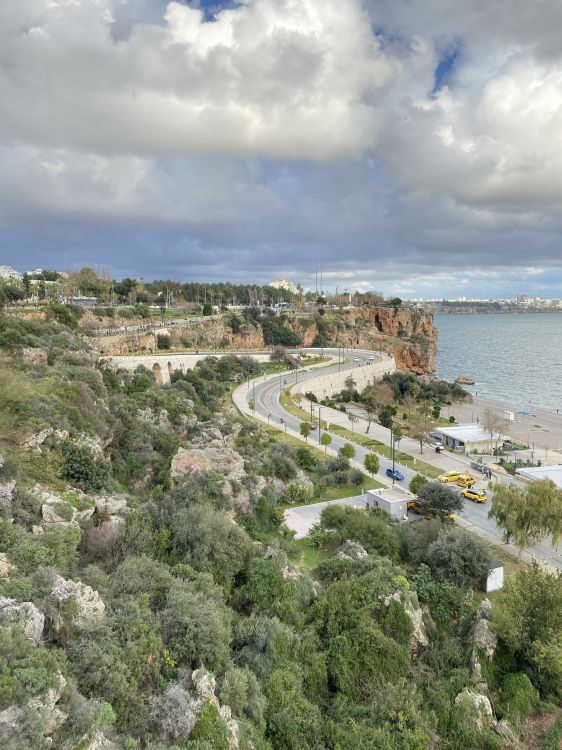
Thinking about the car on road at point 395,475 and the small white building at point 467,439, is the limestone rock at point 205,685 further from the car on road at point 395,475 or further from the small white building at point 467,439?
the small white building at point 467,439

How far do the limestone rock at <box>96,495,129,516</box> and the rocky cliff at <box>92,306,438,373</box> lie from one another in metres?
36.5

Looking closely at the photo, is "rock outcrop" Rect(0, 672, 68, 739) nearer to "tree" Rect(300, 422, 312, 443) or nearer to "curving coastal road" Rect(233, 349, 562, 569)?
"curving coastal road" Rect(233, 349, 562, 569)

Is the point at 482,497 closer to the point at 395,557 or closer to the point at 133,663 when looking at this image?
the point at 395,557

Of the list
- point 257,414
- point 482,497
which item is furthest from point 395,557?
point 257,414

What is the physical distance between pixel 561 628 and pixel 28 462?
1810cm

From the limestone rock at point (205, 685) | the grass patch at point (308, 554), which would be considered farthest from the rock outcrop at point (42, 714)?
the grass patch at point (308, 554)

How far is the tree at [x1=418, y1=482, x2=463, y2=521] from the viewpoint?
2312 centimetres

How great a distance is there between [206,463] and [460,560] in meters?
11.9

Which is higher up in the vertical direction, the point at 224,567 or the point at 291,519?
the point at 224,567

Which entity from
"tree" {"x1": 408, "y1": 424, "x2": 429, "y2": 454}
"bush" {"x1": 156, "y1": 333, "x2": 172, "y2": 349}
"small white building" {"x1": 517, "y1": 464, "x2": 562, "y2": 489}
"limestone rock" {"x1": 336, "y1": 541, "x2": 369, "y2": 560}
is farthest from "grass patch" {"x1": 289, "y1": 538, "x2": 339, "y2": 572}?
"bush" {"x1": 156, "y1": 333, "x2": 172, "y2": 349}

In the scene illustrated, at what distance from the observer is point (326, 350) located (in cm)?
9231

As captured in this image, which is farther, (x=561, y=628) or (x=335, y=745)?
(x=561, y=628)

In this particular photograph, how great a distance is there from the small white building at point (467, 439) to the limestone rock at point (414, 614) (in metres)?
30.5

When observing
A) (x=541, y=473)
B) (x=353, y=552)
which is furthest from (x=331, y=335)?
(x=353, y=552)
